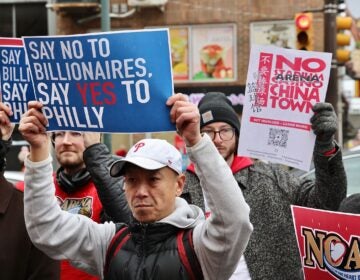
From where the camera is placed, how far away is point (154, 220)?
274 cm

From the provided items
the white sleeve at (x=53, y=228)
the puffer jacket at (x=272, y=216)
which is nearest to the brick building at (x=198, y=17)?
the puffer jacket at (x=272, y=216)

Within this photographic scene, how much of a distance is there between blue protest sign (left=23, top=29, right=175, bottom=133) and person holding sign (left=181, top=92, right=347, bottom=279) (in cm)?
80

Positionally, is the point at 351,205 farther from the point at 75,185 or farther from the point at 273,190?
the point at 75,185

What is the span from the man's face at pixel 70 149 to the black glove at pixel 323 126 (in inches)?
44.3

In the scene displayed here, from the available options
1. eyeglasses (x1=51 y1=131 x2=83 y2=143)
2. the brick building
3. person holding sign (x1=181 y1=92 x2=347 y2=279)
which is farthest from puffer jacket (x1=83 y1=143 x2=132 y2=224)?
the brick building

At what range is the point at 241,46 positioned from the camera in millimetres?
18500

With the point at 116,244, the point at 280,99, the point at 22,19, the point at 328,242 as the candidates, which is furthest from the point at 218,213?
the point at 22,19

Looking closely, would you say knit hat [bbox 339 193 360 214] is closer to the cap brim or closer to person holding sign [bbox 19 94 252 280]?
person holding sign [bbox 19 94 252 280]

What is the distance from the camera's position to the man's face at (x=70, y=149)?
380cm

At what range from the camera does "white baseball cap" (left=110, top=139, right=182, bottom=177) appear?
272 cm

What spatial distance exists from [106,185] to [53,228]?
74 centimetres

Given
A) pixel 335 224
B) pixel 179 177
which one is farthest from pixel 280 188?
pixel 179 177

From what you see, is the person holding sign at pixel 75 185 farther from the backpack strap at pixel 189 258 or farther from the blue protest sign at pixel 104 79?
the backpack strap at pixel 189 258

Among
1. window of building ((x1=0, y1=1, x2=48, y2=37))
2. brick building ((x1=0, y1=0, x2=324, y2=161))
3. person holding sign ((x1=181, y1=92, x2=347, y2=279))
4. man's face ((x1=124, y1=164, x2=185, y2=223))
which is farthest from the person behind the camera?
window of building ((x1=0, y1=1, x2=48, y2=37))
